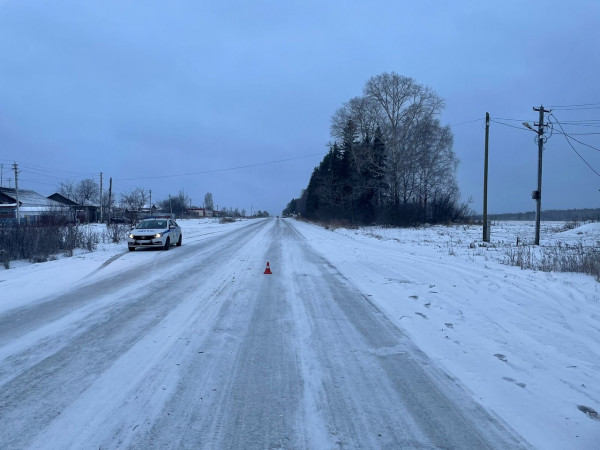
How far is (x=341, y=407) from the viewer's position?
158 inches

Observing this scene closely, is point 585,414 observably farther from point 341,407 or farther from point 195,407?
point 195,407

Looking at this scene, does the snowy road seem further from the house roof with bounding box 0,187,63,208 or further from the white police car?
the house roof with bounding box 0,187,63,208

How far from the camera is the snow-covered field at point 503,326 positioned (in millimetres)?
4027

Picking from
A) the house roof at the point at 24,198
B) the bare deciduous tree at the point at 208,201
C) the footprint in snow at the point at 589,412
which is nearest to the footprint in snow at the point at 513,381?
the footprint in snow at the point at 589,412

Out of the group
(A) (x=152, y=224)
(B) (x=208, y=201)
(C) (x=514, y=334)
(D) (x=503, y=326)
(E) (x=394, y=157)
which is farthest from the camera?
(B) (x=208, y=201)

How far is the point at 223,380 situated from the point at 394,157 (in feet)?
133

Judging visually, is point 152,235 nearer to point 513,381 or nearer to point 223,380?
point 223,380

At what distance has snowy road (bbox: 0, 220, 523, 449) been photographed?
3.51 metres

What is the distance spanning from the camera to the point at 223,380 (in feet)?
15.1

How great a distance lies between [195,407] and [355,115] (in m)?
46.8

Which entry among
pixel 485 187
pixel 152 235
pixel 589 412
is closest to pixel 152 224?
pixel 152 235

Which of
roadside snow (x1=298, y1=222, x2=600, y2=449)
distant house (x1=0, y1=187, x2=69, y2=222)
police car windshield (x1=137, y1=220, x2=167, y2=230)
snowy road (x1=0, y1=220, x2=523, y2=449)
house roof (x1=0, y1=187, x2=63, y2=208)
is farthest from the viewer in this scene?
house roof (x1=0, y1=187, x2=63, y2=208)

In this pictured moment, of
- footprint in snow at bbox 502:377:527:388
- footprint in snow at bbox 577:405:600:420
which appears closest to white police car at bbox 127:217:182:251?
footprint in snow at bbox 502:377:527:388

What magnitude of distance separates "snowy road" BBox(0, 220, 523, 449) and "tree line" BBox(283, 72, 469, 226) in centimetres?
3573
